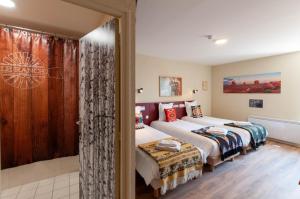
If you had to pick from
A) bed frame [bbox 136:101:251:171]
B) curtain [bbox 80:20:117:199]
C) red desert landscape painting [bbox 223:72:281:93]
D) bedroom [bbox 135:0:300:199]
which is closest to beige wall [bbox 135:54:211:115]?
bedroom [bbox 135:0:300:199]

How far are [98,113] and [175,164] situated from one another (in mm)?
1286

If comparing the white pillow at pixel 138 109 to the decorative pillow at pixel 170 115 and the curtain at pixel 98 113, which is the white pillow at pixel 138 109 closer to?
the decorative pillow at pixel 170 115

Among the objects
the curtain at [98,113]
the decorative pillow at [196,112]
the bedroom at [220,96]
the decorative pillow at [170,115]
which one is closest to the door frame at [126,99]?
the curtain at [98,113]

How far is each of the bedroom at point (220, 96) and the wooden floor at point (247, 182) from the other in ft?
0.05

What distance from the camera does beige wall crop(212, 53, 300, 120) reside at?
13.0 ft

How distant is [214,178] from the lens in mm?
2570

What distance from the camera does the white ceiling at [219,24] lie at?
6.11ft

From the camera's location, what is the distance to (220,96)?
18.3 feet

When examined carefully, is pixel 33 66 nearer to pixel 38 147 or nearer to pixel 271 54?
pixel 38 147

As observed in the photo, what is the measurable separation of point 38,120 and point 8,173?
2.94ft

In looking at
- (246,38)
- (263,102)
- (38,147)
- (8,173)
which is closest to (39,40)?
(38,147)

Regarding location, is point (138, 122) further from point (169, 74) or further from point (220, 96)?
point (220, 96)

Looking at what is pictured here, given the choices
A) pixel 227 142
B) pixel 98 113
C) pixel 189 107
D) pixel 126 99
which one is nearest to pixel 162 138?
pixel 227 142

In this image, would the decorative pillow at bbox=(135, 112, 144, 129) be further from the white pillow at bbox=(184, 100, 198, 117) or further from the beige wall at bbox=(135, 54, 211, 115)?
the white pillow at bbox=(184, 100, 198, 117)
